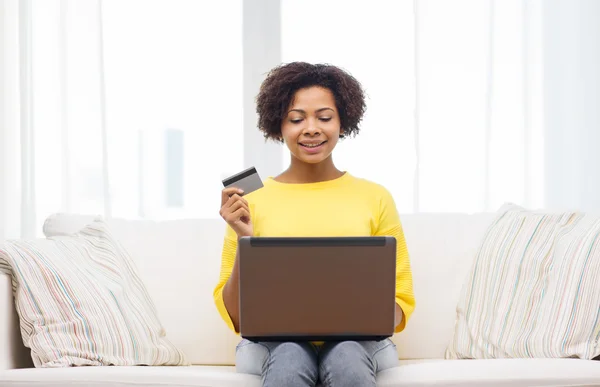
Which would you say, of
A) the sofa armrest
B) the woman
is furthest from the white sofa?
the woman

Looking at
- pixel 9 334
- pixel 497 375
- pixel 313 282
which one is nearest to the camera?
pixel 313 282

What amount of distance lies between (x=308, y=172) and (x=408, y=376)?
60 cm

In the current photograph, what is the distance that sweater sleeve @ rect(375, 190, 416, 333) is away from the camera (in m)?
1.74

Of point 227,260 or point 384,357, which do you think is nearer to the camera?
point 384,357

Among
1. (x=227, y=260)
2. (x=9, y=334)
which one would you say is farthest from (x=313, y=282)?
(x=9, y=334)

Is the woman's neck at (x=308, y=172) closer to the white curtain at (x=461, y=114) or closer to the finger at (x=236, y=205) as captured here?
the finger at (x=236, y=205)

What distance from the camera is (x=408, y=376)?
1525 millimetres

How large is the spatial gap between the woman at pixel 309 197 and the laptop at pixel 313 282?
0.17 meters

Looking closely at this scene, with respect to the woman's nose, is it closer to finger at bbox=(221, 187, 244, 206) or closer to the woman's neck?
the woman's neck

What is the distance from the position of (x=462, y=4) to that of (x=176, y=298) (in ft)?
5.90

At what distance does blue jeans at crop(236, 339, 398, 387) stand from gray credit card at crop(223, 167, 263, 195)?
0.34 meters

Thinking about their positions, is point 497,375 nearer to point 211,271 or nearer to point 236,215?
point 236,215

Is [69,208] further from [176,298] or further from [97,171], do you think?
[176,298]

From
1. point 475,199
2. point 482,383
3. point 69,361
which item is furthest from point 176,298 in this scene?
point 475,199
